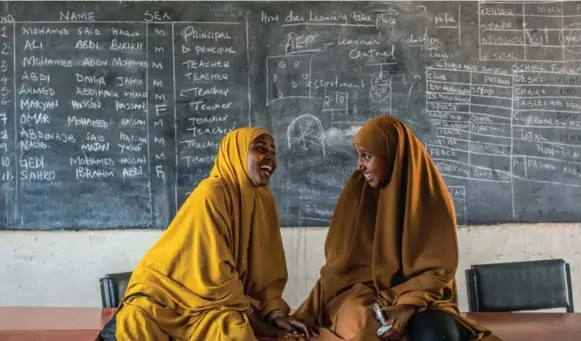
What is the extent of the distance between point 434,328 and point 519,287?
1.04 m

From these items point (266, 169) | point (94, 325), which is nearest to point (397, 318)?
point (266, 169)

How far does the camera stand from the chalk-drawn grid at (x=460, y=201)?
3.77 m

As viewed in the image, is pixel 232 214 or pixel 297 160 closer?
pixel 232 214

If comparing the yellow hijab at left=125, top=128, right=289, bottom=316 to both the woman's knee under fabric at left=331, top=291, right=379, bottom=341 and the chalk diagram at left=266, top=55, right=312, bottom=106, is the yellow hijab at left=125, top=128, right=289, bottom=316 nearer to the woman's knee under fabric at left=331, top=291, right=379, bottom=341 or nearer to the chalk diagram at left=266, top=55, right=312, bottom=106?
the woman's knee under fabric at left=331, top=291, right=379, bottom=341

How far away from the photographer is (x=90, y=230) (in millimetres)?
3709

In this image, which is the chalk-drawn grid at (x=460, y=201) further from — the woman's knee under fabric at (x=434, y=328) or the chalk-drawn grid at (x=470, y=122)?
the woman's knee under fabric at (x=434, y=328)

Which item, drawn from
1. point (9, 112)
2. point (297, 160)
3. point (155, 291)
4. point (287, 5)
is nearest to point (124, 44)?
point (9, 112)

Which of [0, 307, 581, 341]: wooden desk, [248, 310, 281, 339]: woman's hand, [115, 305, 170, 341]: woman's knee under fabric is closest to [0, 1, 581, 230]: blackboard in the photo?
[0, 307, 581, 341]: wooden desk

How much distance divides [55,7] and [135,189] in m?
1.27

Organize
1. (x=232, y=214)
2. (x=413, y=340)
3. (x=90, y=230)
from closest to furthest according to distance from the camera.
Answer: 1. (x=413, y=340)
2. (x=232, y=214)
3. (x=90, y=230)

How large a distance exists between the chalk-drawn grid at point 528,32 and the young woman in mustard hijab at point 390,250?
1.82 meters

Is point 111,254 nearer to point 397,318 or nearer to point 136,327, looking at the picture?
point 136,327

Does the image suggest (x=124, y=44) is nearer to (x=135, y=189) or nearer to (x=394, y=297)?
(x=135, y=189)

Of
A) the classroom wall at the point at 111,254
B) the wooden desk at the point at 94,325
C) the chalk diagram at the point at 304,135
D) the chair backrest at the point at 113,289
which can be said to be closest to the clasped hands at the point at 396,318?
the wooden desk at the point at 94,325
